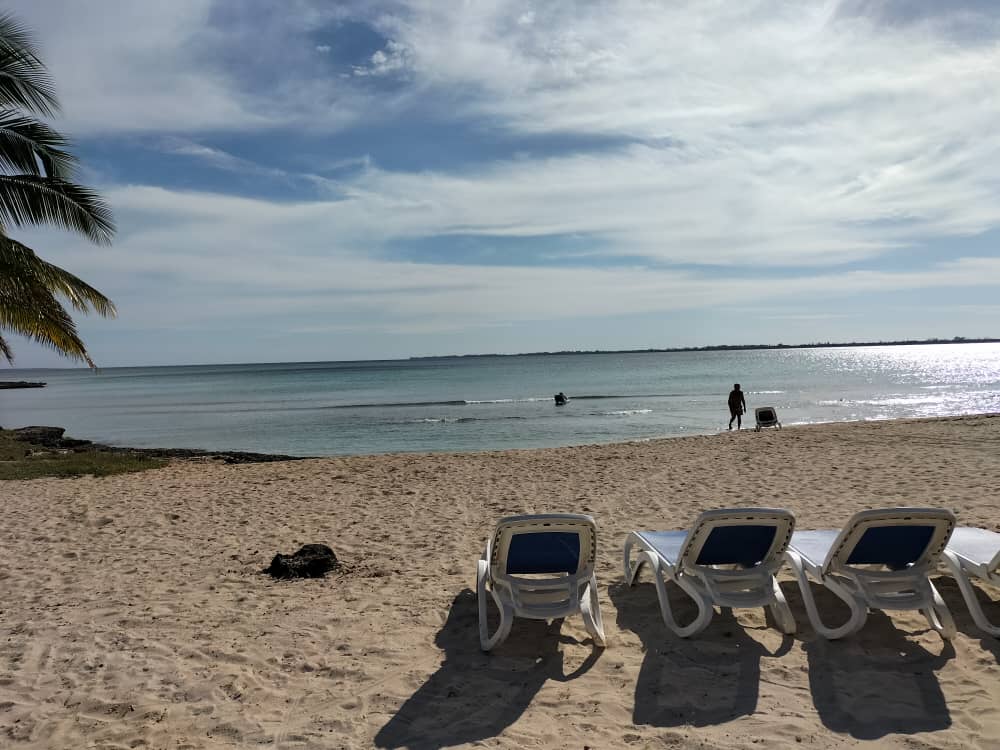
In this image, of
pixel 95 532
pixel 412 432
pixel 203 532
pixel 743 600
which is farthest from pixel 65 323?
pixel 412 432

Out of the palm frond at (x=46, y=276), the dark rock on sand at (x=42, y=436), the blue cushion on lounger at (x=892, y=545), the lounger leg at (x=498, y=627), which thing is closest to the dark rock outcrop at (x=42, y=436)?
the dark rock on sand at (x=42, y=436)

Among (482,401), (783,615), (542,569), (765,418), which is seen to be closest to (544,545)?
(542,569)

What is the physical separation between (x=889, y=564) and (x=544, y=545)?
225 cm

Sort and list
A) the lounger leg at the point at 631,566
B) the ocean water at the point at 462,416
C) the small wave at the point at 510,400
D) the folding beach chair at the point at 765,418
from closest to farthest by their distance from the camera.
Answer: the lounger leg at the point at 631,566 < the folding beach chair at the point at 765,418 < the ocean water at the point at 462,416 < the small wave at the point at 510,400

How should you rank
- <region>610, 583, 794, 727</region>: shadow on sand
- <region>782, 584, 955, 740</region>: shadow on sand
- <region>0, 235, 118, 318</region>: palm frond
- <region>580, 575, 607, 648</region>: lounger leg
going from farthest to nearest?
<region>0, 235, 118, 318</region>: palm frond → <region>580, 575, 607, 648</region>: lounger leg → <region>610, 583, 794, 727</region>: shadow on sand → <region>782, 584, 955, 740</region>: shadow on sand

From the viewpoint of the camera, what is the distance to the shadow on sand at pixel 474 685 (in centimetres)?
345

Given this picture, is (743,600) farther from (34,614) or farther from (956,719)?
(34,614)

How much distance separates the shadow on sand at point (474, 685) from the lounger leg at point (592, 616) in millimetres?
105

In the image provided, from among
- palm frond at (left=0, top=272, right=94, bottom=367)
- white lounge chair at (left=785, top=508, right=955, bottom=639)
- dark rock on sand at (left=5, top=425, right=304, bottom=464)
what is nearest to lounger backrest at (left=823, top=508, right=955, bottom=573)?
white lounge chair at (left=785, top=508, right=955, bottom=639)

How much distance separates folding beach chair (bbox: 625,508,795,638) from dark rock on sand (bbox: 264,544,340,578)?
3101mm

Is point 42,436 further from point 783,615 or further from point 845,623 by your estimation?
point 845,623

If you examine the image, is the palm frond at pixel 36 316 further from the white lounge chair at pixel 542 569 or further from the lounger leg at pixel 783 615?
the lounger leg at pixel 783 615

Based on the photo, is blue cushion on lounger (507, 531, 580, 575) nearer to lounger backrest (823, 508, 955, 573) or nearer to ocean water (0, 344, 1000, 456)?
lounger backrest (823, 508, 955, 573)

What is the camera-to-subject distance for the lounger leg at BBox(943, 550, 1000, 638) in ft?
14.2
